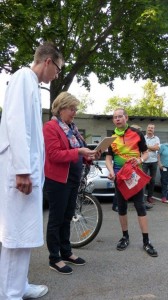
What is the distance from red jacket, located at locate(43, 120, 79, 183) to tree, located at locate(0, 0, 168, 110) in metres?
7.79

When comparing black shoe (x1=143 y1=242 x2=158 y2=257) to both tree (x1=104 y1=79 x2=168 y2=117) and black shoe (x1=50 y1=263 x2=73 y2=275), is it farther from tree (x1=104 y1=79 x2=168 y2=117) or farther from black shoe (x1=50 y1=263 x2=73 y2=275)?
tree (x1=104 y1=79 x2=168 y2=117)

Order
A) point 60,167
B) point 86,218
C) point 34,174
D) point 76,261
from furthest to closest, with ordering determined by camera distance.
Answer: point 86,218 → point 76,261 → point 60,167 → point 34,174

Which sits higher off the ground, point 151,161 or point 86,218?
point 151,161

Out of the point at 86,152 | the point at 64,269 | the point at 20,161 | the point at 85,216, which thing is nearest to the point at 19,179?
the point at 20,161

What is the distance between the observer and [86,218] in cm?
501

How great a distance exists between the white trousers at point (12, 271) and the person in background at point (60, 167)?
3.36 ft

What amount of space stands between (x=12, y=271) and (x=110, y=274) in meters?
1.40

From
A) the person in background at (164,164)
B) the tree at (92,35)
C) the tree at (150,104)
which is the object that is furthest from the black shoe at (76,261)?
the tree at (150,104)

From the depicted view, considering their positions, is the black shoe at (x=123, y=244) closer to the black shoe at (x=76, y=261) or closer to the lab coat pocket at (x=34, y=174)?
the black shoe at (x=76, y=261)

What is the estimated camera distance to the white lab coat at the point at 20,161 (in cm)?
262

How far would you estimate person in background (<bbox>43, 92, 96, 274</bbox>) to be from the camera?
12.4 feet

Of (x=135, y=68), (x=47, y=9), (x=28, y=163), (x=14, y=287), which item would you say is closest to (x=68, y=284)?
(x=14, y=287)

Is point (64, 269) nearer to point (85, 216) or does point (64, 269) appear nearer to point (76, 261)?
point (76, 261)

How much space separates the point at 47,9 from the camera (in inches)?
448
